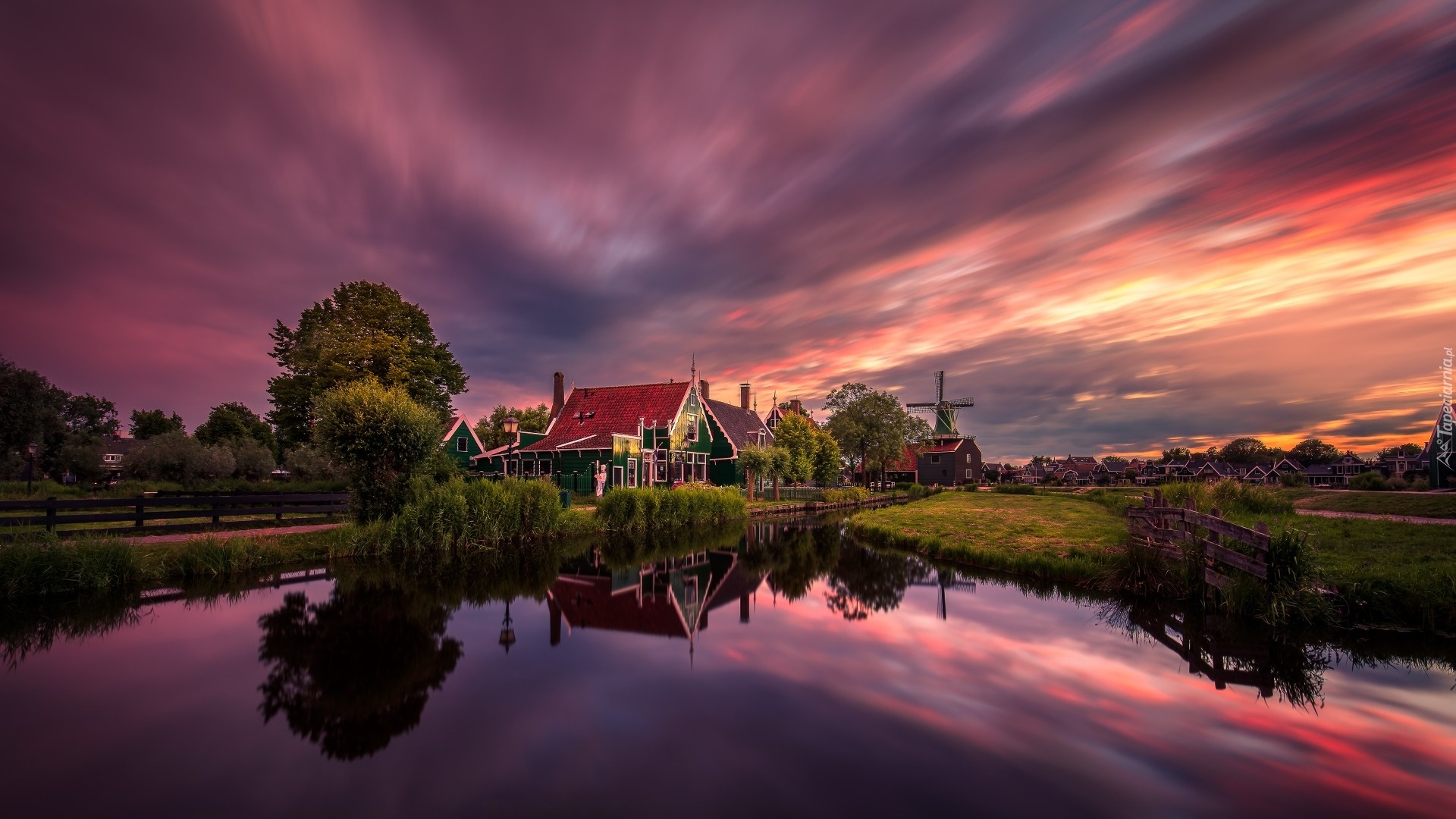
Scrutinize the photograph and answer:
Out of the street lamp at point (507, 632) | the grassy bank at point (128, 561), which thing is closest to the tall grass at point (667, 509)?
the grassy bank at point (128, 561)

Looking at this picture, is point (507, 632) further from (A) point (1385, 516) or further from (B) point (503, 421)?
(B) point (503, 421)

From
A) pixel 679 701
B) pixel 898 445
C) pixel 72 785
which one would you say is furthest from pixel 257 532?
pixel 898 445

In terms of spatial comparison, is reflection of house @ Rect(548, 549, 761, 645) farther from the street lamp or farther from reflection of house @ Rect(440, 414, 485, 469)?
reflection of house @ Rect(440, 414, 485, 469)

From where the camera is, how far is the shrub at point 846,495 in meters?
45.4

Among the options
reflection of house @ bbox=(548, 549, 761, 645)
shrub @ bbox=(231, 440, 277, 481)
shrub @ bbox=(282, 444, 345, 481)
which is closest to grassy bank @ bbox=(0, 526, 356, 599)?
reflection of house @ bbox=(548, 549, 761, 645)

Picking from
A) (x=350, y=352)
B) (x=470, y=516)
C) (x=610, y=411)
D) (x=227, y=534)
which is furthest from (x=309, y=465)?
(x=470, y=516)

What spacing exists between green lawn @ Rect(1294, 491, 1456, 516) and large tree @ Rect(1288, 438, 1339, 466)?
78837mm

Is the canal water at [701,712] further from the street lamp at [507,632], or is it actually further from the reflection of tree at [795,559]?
the reflection of tree at [795,559]

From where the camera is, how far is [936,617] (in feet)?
38.4

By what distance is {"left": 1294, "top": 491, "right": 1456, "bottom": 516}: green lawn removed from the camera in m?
16.2

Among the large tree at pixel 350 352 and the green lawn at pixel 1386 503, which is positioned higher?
the large tree at pixel 350 352

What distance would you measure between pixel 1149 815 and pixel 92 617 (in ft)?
55.5

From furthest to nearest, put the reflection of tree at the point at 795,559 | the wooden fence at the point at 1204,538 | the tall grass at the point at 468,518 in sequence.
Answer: the tall grass at the point at 468,518 < the reflection of tree at the point at 795,559 < the wooden fence at the point at 1204,538

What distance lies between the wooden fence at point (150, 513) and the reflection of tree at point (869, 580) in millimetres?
17788
